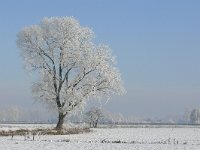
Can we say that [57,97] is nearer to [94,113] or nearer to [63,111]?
[63,111]

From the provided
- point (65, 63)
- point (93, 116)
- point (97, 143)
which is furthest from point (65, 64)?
point (93, 116)

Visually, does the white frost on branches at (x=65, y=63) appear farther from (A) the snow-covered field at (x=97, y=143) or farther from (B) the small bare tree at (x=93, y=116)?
(B) the small bare tree at (x=93, y=116)

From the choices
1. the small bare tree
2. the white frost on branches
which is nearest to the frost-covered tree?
the white frost on branches

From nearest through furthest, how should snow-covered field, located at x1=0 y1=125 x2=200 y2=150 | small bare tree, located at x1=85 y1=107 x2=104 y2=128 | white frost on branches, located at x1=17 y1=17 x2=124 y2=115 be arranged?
snow-covered field, located at x1=0 y1=125 x2=200 y2=150, white frost on branches, located at x1=17 y1=17 x2=124 y2=115, small bare tree, located at x1=85 y1=107 x2=104 y2=128

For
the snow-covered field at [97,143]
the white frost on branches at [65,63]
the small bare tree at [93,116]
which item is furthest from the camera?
the small bare tree at [93,116]

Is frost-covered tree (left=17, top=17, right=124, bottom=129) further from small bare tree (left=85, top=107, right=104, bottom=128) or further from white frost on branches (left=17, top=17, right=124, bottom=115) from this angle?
small bare tree (left=85, top=107, right=104, bottom=128)

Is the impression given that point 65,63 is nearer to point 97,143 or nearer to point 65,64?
point 65,64

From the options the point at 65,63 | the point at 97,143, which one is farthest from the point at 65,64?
the point at 97,143

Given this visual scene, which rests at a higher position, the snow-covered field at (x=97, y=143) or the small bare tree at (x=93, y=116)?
the small bare tree at (x=93, y=116)

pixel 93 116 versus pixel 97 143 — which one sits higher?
pixel 93 116

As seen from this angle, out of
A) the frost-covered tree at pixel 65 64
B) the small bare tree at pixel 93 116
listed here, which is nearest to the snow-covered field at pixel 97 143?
the frost-covered tree at pixel 65 64

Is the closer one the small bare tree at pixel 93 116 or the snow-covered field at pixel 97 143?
the snow-covered field at pixel 97 143

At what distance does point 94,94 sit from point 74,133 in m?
6.31

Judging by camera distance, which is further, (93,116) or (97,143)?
(93,116)
